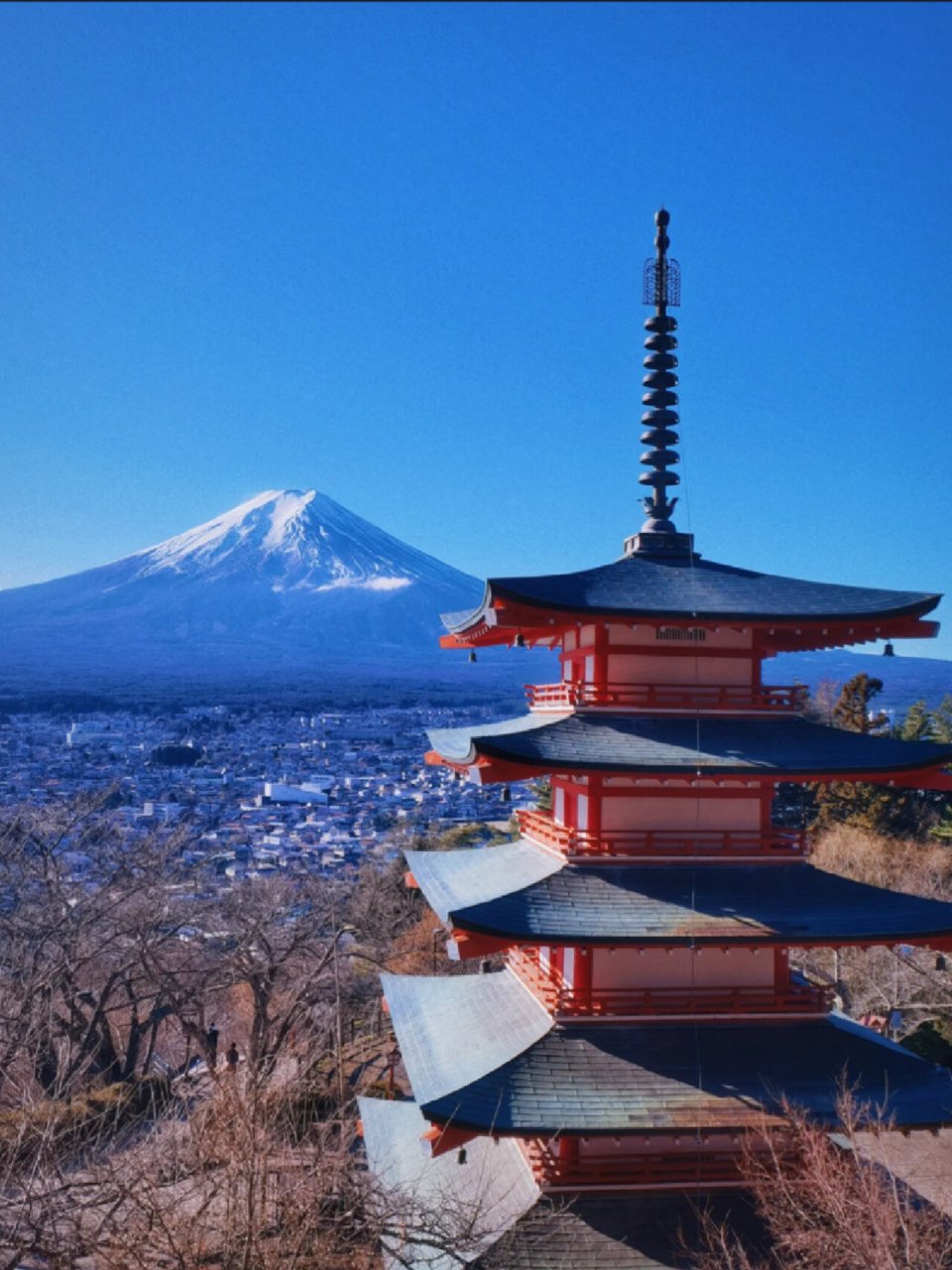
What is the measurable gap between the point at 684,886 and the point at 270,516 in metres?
111

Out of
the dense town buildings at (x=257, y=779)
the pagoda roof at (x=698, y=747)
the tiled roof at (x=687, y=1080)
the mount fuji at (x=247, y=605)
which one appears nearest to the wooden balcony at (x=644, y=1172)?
the tiled roof at (x=687, y=1080)

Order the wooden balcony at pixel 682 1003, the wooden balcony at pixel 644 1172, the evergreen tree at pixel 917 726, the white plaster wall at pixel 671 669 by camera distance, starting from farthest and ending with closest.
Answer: the evergreen tree at pixel 917 726, the white plaster wall at pixel 671 669, the wooden balcony at pixel 682 1003, the wooden balcony at pixel 644 1172

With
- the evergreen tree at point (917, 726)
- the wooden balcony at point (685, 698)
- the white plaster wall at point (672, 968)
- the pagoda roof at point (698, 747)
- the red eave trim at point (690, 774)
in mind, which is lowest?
the white plaster wall at point (672, 968)

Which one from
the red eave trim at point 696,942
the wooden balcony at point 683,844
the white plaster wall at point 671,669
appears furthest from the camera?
the white plaster wall at point 671,669

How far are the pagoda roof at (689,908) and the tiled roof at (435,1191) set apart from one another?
2.38 meters

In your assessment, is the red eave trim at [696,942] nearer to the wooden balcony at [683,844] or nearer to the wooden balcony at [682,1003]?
the wooden balcony at [682,1003]

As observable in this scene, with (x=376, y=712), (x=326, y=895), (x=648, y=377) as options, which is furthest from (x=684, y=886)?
(x=376, y=712)

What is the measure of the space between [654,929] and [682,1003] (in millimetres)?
1054

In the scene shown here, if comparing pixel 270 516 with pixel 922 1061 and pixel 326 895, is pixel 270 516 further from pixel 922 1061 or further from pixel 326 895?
pixel 922 1061

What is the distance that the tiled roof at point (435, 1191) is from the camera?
8562 mm

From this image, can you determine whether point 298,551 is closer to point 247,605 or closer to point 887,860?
point 247,605

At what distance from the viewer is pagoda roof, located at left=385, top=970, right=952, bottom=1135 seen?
8.81 m

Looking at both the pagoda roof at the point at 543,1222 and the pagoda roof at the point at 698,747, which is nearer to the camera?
the pagoda roof at the point at 543,1222

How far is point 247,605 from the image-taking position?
96.5 m
